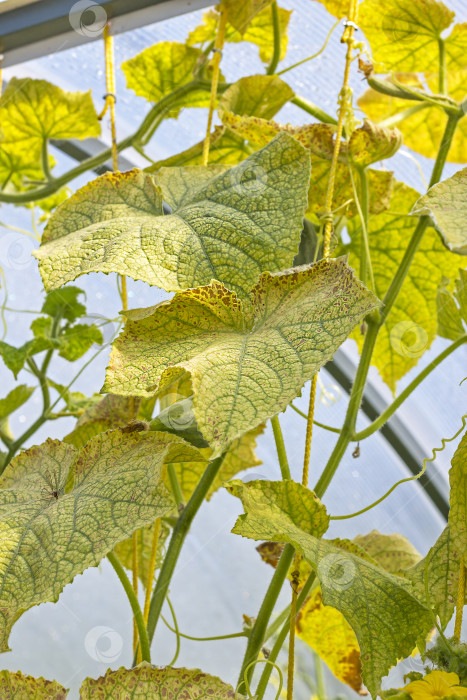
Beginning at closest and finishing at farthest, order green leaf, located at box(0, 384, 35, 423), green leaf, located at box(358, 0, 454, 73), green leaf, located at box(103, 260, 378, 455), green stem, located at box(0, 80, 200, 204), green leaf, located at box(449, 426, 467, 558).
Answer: green leaf, located at box(103, 260, 378, 455) < green leaf, located at box(449, 426, 467, 558) < green leaf, located at box(358, 0, 454, 73) < green stem, located at box(0, 80, 200, 204) < green leaf, located at box(0, 384, 35, 423)

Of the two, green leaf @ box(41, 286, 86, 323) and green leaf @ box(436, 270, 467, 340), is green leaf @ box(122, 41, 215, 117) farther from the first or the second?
green leaf @ box(436, 270, 467, 340)

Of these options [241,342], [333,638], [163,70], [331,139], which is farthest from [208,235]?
[163,70]

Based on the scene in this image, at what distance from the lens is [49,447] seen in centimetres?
49

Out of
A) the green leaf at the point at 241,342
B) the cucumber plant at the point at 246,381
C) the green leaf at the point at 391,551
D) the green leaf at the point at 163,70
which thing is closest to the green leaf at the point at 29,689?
the cucumber plant at the point at 246,381

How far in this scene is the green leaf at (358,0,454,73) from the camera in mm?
647

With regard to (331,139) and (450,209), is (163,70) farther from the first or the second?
(450,209)

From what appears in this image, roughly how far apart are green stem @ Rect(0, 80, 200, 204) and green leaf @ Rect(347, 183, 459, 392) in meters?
0.26

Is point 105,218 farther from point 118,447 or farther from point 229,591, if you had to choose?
point 229,591

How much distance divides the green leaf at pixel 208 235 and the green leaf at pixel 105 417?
0.22 meters

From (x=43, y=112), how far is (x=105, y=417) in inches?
18.5

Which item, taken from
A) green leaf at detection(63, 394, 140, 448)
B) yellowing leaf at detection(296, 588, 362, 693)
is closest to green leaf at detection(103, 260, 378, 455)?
green leaf at detection(63, 394, 140, 448)

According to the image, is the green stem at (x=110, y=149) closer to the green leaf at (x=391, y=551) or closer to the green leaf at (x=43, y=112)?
the green leaf at (x=43, y=112)

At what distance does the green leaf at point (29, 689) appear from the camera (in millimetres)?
419

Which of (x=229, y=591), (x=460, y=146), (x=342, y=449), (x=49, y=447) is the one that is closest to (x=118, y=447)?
(x=49, y=447)
